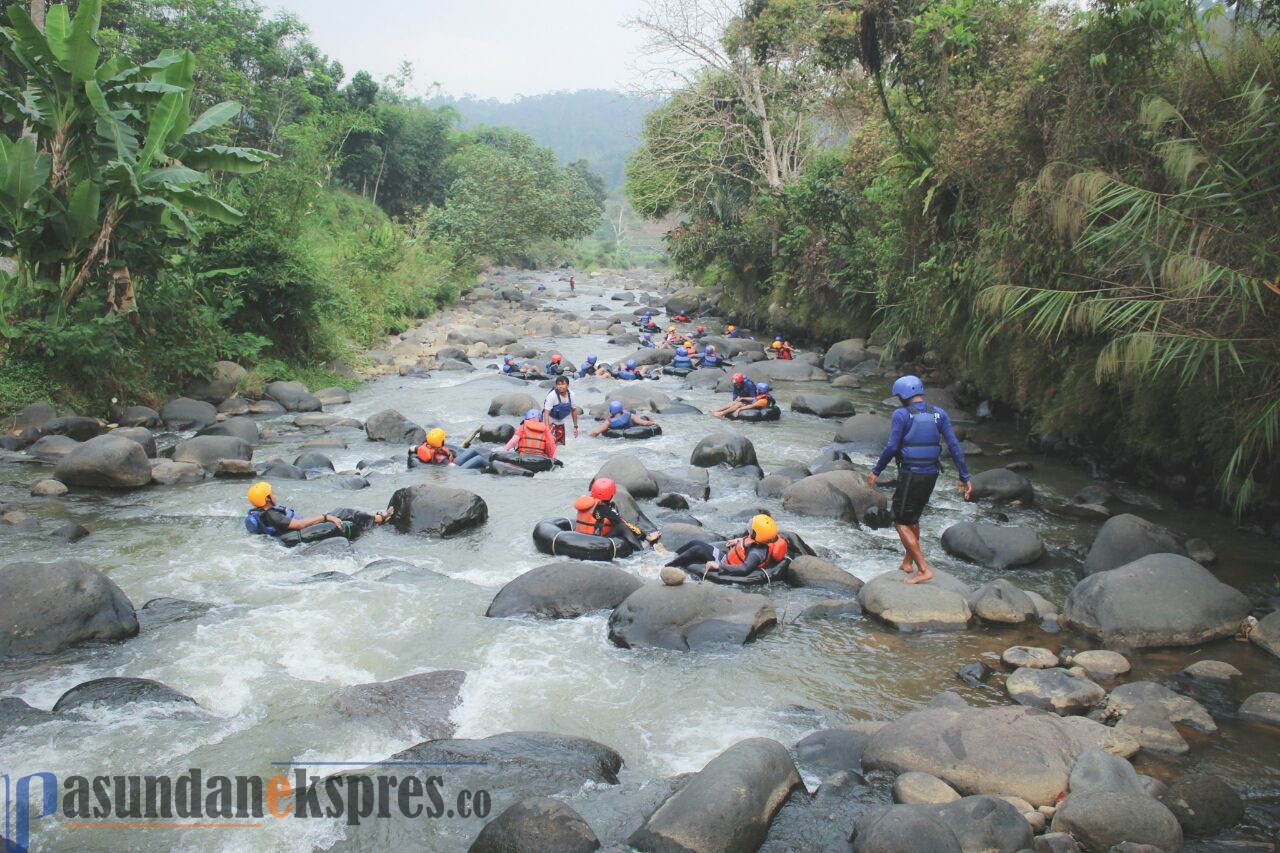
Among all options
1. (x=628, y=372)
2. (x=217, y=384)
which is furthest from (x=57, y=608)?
(x=628, y=372)

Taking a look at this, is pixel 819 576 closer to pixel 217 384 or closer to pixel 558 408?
pixel 558 408

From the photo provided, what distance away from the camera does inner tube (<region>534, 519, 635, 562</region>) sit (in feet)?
30.6

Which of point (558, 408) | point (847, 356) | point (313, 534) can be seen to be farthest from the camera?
point (847, 356)

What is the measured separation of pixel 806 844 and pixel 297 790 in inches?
116

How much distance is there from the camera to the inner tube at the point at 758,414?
1691 centimetres

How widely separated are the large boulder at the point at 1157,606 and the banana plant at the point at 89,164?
13421 millimetres

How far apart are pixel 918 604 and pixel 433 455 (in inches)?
306

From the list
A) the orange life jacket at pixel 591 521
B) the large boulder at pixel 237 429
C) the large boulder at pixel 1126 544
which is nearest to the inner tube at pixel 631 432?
the orange life jacket at pixel 591 521

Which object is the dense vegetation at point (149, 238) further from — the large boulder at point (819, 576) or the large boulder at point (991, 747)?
the large boulder at point (991, 747)

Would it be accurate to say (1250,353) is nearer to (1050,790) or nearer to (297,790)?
(1050,790)

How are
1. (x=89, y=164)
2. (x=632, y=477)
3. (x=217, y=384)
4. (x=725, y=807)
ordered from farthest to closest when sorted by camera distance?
(x=217, y=384) < (x=89, y=164) < (x=632, y=477) < (x=725, y=807)

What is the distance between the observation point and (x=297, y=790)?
523 centimetres

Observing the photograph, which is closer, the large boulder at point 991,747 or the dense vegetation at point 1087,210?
the large boulder at point 991,747

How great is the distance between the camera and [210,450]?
12.8 m
